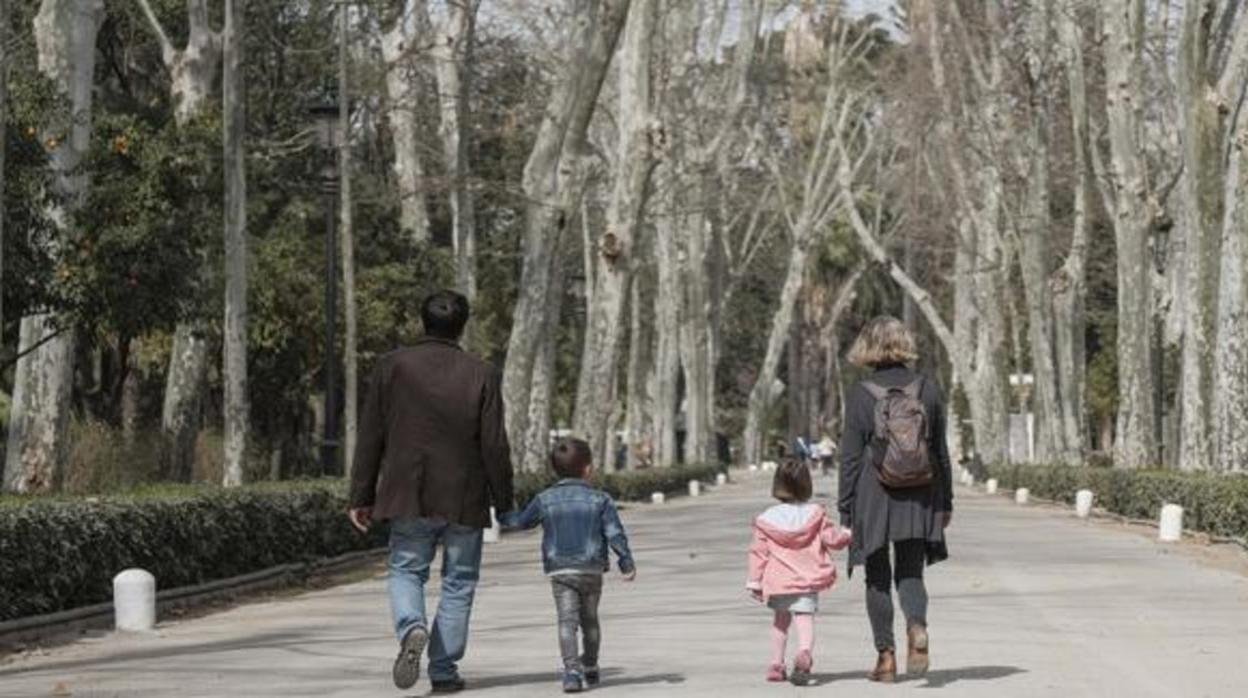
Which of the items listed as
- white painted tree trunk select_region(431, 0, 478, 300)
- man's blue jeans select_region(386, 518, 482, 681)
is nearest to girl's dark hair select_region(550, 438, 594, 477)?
man's blue jeans select_region(386, 518, 482, 681)

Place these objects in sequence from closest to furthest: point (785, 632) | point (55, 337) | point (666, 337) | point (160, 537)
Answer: point (785, 632), point (160, 537), point (55, 337), point (666, 337)

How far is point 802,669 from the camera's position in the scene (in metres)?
11.1

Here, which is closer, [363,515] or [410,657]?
[410,657]

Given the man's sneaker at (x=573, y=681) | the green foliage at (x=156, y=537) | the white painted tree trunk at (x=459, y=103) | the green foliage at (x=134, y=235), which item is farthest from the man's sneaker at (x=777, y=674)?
the white painted tree trunk at (x=459, y=103)

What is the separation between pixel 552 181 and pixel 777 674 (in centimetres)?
2609

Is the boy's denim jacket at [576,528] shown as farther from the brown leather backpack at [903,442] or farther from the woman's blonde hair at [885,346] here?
the woman's blonde hair at [885,346]

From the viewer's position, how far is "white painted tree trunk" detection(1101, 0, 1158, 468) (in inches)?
1458

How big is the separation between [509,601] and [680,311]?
48.0 metres

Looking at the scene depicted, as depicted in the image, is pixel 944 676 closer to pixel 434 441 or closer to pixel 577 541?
pixel 577 541

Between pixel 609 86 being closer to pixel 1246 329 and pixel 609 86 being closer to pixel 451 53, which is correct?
pixel 451 53

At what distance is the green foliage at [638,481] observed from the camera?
35531mm

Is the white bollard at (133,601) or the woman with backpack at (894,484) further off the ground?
the woman with backpack at (894,484)

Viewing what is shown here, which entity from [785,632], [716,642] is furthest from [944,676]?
[716,642]

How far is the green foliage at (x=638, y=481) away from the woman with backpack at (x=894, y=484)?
22.3 m
